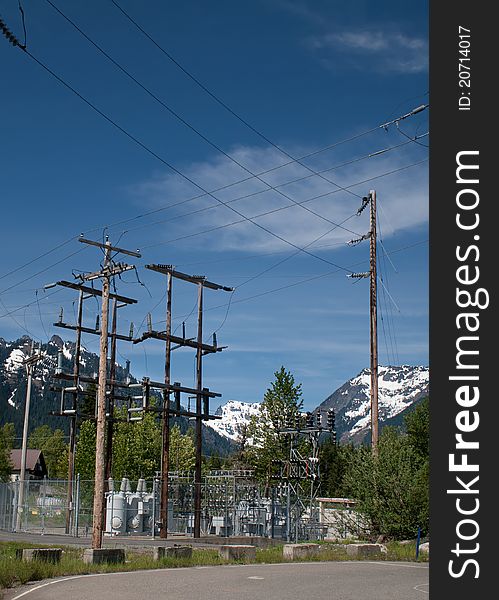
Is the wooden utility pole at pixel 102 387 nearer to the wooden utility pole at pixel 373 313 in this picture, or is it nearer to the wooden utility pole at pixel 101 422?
the wooden utility pole at pixel 101 422

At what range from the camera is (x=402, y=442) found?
126 feet

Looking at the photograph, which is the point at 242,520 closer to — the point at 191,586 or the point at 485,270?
the point at 191,586

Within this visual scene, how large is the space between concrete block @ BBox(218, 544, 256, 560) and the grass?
0.65ft

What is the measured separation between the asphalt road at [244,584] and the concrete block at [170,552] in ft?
6.26

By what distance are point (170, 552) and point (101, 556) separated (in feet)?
8.88

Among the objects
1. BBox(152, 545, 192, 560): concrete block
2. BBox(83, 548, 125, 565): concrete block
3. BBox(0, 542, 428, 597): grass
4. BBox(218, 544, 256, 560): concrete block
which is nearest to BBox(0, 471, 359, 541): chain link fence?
BBox(0, 542, 428, 597): grass

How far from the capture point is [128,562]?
24812 mm

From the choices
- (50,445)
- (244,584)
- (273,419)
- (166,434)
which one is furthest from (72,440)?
(50,445)

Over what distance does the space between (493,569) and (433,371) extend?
208cm

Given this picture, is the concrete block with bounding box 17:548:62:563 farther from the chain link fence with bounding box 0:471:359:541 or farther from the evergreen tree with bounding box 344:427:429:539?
the chain link fence with bounding box 0:471:359:541

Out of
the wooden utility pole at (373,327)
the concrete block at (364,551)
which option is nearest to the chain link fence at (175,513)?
the wooden utility pole at (373,327)

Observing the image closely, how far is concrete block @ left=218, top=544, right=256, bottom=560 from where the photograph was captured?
27.3 metres

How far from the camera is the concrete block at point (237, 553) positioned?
27281mm

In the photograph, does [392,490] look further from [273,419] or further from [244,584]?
[273,419]
